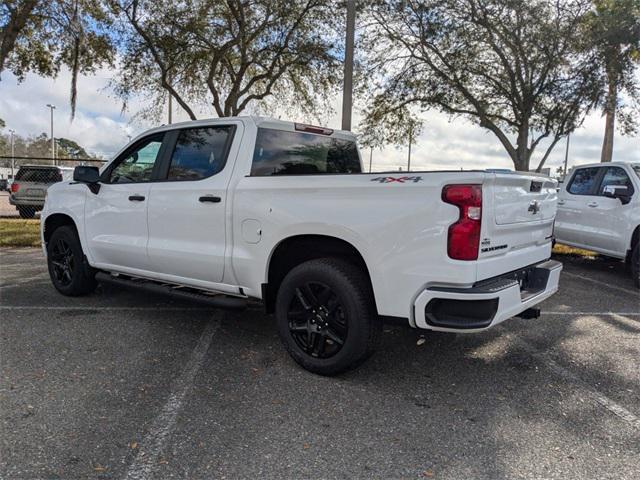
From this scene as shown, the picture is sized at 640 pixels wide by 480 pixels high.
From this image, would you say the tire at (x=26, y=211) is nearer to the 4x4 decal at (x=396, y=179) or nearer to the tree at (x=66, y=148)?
the 4x4 decal at (x=396, y=179)

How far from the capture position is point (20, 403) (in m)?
3.17

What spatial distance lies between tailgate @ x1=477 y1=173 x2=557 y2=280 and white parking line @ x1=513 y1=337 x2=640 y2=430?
85 centimetres

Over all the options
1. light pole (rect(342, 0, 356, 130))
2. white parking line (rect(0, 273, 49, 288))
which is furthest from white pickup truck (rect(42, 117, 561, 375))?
light pole (rect(342, 0, 356, 130))

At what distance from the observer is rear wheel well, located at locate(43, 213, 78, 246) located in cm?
583

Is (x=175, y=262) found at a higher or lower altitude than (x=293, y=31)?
lower

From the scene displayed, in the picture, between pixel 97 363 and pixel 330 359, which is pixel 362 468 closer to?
pixel 330 359

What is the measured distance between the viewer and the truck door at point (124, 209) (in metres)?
4.82

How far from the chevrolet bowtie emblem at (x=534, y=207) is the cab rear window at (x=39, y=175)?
15312 mm

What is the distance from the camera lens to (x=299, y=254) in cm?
395

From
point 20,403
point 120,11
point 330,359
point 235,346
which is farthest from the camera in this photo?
point 120,11

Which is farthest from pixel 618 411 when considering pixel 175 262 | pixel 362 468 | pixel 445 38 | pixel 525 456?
pixel 445 38

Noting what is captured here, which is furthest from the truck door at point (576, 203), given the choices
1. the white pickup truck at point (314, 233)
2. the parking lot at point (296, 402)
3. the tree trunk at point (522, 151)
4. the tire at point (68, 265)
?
the tire at point (68, 265)

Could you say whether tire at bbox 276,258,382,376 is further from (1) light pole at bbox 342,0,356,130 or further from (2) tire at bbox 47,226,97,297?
(1) light pole at bbox 342,0,356,130

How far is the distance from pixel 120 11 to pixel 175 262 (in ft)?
32.5
